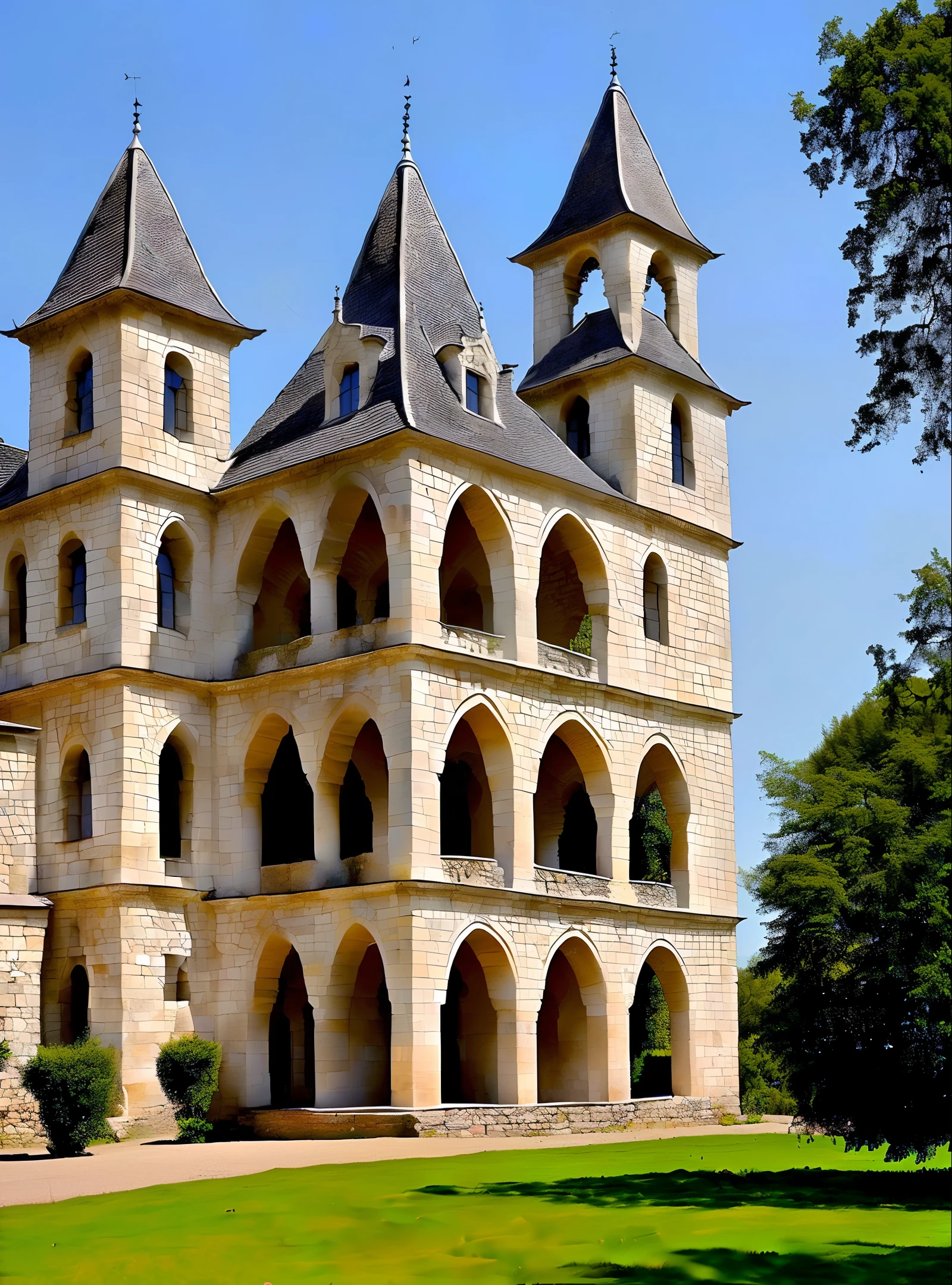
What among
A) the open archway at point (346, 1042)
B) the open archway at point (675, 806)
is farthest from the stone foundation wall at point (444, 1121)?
the open archway at point (675, 806)

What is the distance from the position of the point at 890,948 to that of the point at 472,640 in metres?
13.7

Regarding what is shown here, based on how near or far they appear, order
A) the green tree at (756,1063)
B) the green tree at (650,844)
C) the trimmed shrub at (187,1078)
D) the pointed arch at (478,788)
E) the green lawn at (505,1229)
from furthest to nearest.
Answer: the green tree at (756,1063), the green tree at (650,844), the pointed arch at (478,788), the trimmed shrub at (187,1078), the green lawn at (505,1229)

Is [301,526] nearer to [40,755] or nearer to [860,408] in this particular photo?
[40,755]

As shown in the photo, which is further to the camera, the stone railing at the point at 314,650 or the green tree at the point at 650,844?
the green tree at the point at 650,844

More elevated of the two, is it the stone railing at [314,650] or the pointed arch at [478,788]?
the stone railing at [314,650]

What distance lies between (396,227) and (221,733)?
1159cm

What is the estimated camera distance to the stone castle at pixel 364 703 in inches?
1246

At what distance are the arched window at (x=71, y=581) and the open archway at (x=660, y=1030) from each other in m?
14.0

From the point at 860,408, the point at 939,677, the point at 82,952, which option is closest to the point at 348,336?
the point at 82,952

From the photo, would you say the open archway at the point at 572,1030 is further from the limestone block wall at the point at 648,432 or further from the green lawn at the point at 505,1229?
the green lawn at the point at 505,1229

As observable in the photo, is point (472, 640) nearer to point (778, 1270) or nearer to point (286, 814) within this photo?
point (286, 814)

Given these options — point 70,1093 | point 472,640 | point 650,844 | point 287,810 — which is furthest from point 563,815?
point 70,1093

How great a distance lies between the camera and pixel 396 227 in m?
37.0

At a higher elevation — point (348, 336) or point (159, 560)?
point (348, 336)
